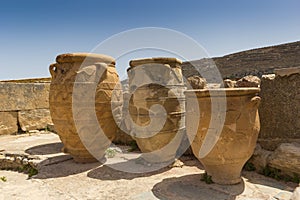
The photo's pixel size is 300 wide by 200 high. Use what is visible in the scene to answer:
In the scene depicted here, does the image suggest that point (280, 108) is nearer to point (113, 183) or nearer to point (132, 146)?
point (113, 183)

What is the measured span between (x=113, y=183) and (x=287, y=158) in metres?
2.16

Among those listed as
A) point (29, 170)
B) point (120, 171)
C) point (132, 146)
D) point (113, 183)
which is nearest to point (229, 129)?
point (113, 183)

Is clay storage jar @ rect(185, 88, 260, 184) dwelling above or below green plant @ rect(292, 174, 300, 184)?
above

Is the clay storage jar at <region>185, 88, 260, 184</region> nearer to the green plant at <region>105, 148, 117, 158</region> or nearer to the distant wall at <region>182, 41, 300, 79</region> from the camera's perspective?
the green plant at <region>105, 148, 117, 158</region>

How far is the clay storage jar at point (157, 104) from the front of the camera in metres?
3.40

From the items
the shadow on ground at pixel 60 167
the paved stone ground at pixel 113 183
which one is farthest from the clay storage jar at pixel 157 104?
the shadow on ground at pixel 60 167

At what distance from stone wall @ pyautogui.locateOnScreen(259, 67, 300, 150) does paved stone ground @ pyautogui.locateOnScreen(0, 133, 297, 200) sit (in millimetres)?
651

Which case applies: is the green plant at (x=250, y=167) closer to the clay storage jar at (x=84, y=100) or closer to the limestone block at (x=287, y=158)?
the limestone block at (x=287, y=158)

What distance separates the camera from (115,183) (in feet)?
9.80

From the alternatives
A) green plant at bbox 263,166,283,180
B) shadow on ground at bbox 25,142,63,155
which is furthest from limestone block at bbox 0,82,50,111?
green plant at bbox 263,166,283,180

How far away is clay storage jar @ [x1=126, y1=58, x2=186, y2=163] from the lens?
340cm

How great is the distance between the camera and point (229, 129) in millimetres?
2596

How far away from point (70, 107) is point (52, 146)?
5.13ft

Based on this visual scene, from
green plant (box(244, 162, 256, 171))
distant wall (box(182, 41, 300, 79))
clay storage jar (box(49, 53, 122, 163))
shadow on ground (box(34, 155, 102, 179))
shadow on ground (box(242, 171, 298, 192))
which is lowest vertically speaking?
shadow on ground (box(242, 171, 298, 192))
